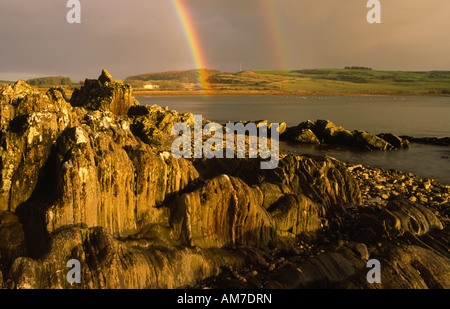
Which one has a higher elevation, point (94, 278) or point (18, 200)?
point (18, 200)

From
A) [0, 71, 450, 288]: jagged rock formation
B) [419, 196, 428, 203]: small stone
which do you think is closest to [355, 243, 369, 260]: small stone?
[0, 71, 450, 288]: jagged rock formation

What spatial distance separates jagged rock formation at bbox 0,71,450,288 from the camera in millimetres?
6980

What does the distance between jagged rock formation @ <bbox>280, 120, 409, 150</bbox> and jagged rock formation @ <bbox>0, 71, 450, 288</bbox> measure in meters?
27.3

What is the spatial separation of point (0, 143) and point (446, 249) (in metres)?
13.7

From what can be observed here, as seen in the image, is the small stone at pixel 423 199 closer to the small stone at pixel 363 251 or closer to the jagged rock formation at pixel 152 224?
the jagged rock formation at pixel 152 224

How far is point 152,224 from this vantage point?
9234mm

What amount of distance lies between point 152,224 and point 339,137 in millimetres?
35914

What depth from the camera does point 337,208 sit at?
13.4 metres

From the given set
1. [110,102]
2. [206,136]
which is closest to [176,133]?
[206,136]

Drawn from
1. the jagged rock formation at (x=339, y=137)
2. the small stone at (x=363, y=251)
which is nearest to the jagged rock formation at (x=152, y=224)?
the small stone at (x=363, y=251)

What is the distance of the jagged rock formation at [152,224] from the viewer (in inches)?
275

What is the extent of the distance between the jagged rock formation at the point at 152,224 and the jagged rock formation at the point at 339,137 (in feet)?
89.7

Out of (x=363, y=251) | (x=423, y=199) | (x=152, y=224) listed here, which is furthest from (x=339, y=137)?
(x=152, y=224)
